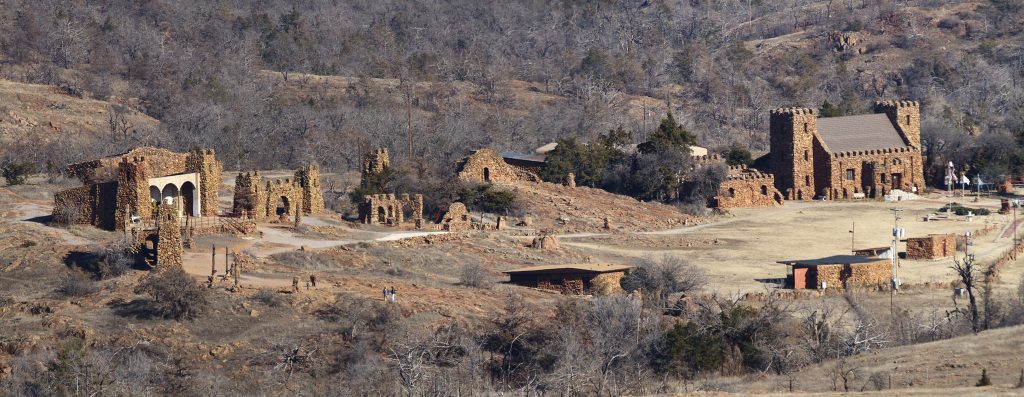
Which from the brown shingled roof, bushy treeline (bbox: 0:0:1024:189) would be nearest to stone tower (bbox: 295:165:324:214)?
bushy treeline (bbox: 0:0:1024:189)

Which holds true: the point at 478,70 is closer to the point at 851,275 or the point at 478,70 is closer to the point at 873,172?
the point at 873,172

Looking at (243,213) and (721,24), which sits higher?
(721,24)

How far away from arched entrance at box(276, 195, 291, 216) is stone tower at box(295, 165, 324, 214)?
2.40 ft

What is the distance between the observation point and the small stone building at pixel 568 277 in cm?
5919

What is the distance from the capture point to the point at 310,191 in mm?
69812

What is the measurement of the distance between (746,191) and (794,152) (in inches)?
236

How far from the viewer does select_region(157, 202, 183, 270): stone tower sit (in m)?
54.8

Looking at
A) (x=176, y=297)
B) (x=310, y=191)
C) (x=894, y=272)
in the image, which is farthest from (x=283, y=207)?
(x=894, y=272)

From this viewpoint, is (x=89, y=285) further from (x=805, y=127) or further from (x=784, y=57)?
(x=784, y=57)

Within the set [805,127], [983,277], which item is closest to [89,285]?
[983,277]

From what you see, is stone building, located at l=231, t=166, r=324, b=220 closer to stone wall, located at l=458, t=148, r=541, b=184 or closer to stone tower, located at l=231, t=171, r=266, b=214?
stone tower, located at l=231, t=171, r=266, b=214

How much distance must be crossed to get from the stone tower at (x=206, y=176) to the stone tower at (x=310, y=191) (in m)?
4.28

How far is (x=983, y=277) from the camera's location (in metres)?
64.9

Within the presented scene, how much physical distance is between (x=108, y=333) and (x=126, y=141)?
144 feet
